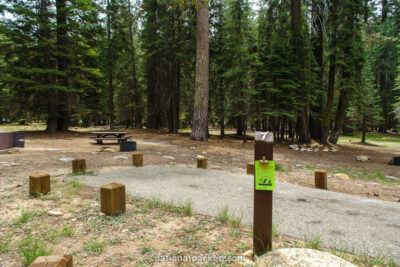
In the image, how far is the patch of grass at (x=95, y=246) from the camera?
2.20 meters

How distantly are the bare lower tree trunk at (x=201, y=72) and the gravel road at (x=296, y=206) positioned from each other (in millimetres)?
7288

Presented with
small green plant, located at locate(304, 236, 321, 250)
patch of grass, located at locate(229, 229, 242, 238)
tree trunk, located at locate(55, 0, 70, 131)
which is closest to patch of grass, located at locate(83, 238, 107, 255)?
patch of grass, located at locate(229, 229, 242, 238)

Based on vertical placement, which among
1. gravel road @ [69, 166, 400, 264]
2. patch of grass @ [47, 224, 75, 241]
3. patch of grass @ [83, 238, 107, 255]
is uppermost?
patch of grass @ [47, 224, 75, 241]

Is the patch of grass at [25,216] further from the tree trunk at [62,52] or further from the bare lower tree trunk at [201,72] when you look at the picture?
the tree trunk at [62,52]

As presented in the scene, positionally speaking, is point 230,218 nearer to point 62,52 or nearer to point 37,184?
point 37,184

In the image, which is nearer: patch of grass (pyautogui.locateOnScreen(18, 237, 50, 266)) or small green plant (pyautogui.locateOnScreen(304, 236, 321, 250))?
patch of grass (pyautogui.locateOnScreen(18, 237, 50, 266))

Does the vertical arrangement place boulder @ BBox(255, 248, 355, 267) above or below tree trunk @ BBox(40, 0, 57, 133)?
below

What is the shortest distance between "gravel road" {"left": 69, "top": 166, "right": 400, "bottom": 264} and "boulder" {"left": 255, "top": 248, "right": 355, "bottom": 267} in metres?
0.54

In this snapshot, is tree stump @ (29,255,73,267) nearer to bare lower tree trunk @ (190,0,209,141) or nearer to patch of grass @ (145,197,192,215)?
patch of grass @ (145,197,192,215)

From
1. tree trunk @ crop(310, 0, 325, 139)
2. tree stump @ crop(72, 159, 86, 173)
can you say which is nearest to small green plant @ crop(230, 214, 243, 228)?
tree stump @ crop(72, 159, 86, 173)

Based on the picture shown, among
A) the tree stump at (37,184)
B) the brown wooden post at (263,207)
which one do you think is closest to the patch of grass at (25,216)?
the tree stump at (37,184)

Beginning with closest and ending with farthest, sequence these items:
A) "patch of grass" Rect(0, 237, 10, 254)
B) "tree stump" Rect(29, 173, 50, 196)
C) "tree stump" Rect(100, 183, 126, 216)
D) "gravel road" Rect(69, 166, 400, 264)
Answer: "patch of grass" Rect(0, 237, 10, 254) → "gravel road" Rect(69, 166, 400, 264) → "tree stump" Rect(100, 183, 126, 216) → "tree stump" Rect(29, 173, 50, 196)

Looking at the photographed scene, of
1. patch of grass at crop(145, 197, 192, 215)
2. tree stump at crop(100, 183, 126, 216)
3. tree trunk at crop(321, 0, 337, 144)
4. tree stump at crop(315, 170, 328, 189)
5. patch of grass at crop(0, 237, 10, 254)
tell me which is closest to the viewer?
patch of grass at crop(0, 237, 10, 254)

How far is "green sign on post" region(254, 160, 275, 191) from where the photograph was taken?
201 centimetres
